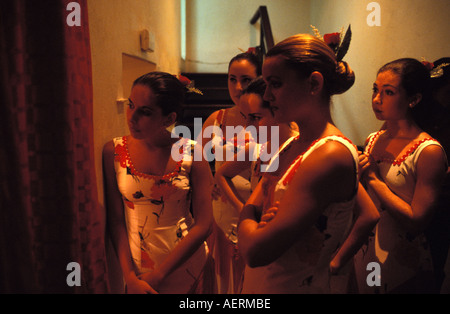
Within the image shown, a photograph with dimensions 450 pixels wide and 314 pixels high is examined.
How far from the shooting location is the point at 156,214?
1.26 meters

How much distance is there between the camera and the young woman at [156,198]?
1.24m

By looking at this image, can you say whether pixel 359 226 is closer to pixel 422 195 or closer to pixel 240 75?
pixel 422 195

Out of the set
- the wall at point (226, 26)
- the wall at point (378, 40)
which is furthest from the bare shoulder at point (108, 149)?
the wall at point (226, 26)

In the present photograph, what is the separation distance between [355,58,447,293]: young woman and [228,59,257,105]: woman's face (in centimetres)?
82

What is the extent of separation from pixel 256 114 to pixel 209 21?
5101 millimetres

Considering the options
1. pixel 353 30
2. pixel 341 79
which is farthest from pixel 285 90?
pixel 353 30

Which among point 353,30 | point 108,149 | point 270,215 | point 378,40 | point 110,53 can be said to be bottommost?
point 270,215

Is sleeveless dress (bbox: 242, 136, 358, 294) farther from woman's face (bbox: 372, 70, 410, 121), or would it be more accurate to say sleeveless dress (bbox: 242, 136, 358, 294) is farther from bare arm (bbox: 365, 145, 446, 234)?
woman's face (bbox: 372, 70, 410, 121)

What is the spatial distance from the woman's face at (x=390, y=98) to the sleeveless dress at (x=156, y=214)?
0.95 metres

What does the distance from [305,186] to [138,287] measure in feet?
2.64

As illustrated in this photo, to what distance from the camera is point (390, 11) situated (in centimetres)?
279

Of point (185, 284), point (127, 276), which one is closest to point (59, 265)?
point (127, 276)

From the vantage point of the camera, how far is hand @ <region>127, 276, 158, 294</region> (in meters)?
1.20

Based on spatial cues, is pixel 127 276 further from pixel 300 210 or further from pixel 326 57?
pixel 326 57
